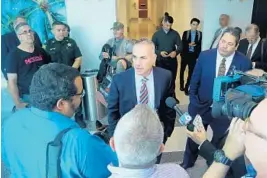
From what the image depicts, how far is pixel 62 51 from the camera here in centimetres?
420

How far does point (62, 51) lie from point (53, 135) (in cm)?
303

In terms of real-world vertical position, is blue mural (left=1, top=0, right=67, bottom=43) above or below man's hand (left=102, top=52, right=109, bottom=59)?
above

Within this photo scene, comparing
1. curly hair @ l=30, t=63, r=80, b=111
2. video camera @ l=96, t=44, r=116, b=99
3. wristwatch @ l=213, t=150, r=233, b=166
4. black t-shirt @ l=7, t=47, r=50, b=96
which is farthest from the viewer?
video camera @ l=96, t=44, r=116, b=99

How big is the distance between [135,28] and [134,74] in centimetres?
1007

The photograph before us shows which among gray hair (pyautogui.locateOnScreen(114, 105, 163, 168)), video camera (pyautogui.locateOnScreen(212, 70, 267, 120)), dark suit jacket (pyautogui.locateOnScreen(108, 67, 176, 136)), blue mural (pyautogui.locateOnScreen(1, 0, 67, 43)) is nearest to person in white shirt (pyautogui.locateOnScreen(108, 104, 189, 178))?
gray hair (pyautogui.locateOnScreen(114, 105, 163, 168))

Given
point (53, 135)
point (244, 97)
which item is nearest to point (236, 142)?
point (244, 97)

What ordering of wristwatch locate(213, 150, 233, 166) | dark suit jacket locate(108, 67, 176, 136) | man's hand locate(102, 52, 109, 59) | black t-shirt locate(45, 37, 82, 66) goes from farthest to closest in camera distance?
man's hand locate(102, 52, 109, 59)
black t-shirt locate(45, 37, 82, 66)
dark suit jacket locate(108, 67, 176, 136)
wristwatch locate(213, 150, 233, 166)

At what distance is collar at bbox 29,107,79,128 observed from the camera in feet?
4.49

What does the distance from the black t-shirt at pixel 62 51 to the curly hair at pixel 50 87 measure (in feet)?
9.05

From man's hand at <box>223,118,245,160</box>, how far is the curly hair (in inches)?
29.8

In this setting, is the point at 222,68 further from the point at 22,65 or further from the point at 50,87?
the point at 22,65

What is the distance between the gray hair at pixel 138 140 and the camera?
107cm

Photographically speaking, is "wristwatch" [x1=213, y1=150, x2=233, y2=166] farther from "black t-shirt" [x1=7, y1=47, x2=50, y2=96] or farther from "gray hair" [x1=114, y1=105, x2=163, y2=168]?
"black t-shirt" [x1=7, y1=47, x2=50, y2=96]

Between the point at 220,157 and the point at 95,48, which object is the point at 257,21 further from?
the point at 220,157
